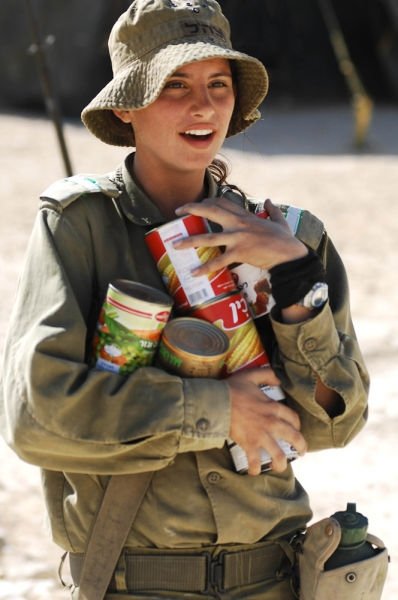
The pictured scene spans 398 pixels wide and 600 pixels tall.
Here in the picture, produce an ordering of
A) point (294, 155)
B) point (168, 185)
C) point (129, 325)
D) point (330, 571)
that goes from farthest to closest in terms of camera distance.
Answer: point (294, 155) < point (168, 185) < point (330, 571) < point (129, 325)

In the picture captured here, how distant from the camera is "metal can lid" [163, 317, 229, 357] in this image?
211 centimetres

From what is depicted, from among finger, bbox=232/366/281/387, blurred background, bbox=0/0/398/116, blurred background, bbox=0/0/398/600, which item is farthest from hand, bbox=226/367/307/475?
blurred background, bbox=0/0/398/116

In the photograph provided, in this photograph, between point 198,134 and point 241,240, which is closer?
point 241,240

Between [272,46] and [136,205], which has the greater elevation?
[136,205]

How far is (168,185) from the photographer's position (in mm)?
2418

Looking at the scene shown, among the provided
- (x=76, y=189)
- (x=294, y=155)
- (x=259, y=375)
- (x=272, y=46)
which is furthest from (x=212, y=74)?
(x=272, y=46)

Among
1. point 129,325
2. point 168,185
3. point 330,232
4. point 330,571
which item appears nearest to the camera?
point 129,325

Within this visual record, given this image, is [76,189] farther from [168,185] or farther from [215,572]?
[215,572]

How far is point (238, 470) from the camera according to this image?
2.23 meters

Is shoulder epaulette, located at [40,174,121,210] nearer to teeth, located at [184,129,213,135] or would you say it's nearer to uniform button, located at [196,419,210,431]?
teeth, located at [184,129,213,135]

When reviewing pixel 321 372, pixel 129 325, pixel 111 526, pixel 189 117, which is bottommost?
pixel 111 526

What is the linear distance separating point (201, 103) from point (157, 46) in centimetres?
15

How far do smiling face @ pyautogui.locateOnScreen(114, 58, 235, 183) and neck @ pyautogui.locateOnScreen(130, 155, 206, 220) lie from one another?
0.04m

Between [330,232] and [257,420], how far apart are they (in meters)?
7.68
